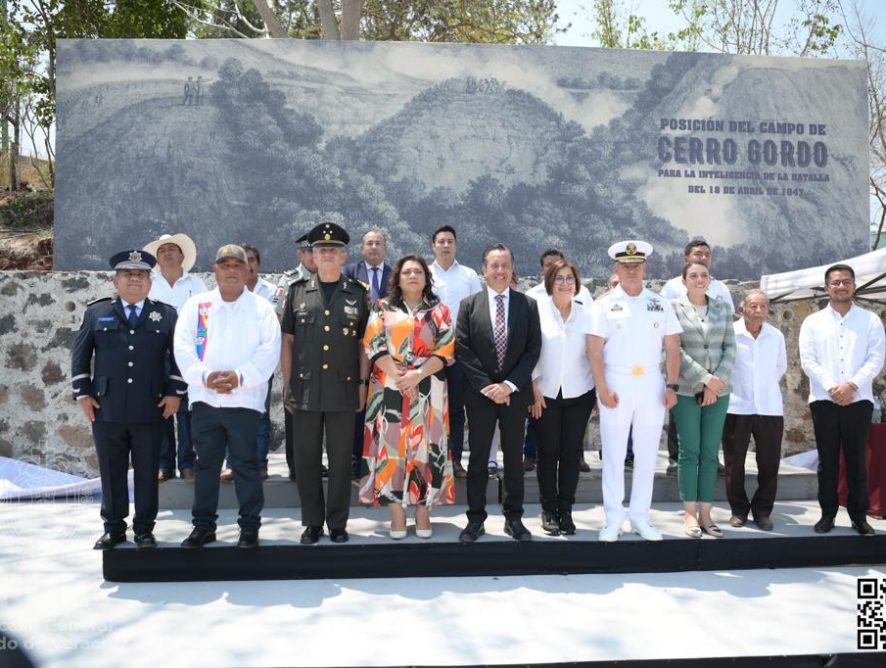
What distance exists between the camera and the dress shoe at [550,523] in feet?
14.5

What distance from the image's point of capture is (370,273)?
5418 mm

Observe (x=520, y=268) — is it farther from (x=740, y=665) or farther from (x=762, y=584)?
(x=740, y=665)

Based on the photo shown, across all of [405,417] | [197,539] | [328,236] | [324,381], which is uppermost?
[328,236]

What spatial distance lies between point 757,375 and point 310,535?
3.11m

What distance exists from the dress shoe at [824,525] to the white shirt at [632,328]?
1516 mm

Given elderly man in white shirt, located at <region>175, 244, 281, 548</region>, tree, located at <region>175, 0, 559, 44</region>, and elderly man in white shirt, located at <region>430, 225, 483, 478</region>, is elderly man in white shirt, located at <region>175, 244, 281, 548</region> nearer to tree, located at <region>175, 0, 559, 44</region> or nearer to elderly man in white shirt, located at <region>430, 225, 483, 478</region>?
elderly man in white shirt, located at <region>430, 225, 483, 478</region>

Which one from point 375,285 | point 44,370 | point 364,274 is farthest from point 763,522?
point 44,370

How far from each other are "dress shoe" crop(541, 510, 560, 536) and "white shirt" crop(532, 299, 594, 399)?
746 mm

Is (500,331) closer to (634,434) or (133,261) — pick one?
(634,434)

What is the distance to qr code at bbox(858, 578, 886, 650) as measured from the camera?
3.29 meters

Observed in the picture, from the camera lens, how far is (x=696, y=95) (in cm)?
898

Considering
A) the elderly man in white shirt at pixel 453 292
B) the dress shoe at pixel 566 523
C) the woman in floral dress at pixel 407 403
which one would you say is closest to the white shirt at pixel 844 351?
the dress shoe at pixel 566 523

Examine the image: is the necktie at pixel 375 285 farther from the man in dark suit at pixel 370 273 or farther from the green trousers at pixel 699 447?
the green trousers at pixel 699 447

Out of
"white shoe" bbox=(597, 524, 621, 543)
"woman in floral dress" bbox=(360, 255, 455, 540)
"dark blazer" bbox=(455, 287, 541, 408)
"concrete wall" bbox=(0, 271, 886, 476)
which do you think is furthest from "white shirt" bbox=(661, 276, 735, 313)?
"concrete wall" bbox=(0, 271, 886, 476)
